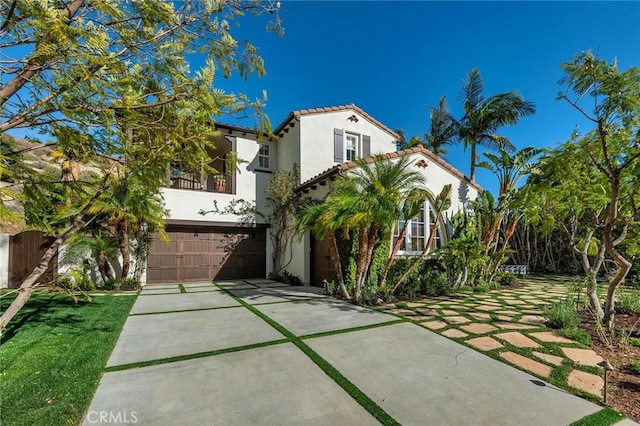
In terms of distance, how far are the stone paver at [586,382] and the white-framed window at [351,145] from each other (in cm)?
1107

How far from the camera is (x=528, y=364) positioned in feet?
13.1

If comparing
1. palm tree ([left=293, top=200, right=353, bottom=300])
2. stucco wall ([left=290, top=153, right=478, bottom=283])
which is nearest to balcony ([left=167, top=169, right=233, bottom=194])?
stucco wall ([left=290, top=153, right=478, bottom=283])

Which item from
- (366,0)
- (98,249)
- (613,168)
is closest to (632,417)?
(613,168)

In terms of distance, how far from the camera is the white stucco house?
1102 centimetres

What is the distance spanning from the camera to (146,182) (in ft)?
13.0

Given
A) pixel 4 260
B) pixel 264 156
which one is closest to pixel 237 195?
pixel 264 156

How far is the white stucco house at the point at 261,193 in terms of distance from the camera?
11.0 meters

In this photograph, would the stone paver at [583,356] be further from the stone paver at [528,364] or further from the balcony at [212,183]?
the balcony at [212,183]

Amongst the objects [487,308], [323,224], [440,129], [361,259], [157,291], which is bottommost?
[157,291]

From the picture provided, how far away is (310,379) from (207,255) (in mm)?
10511

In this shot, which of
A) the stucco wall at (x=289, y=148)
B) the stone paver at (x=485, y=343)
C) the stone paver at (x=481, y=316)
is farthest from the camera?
the stucco wall at (x=289, y=148)

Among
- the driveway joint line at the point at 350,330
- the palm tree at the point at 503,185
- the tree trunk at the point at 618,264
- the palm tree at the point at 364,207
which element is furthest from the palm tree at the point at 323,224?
the palm tree at the point at 503,185

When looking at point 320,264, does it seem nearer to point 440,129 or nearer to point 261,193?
point 261,193

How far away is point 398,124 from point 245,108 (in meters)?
19.9
